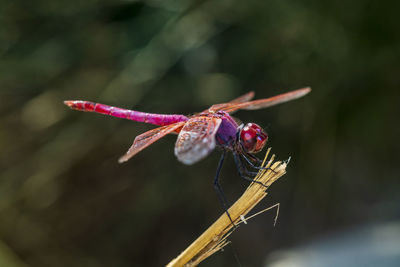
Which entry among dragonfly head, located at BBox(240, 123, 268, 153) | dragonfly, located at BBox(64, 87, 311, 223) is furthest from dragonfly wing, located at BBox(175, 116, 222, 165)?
dragonfly head, located at BBox(240, 123, 268, 153)

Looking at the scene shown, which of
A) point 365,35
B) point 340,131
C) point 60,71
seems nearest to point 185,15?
point 60,71

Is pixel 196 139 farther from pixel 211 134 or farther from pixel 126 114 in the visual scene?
pixel 126 114

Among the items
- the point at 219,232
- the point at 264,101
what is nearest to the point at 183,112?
the point at 264,101

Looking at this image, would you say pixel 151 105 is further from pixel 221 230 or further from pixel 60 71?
pixel 221 230

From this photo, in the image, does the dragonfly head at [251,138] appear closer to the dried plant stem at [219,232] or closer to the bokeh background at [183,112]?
the dried plant stem at [219,232]

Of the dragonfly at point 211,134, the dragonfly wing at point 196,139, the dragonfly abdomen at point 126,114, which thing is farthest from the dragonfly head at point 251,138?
the dragonfly abdomen at point 126,114
